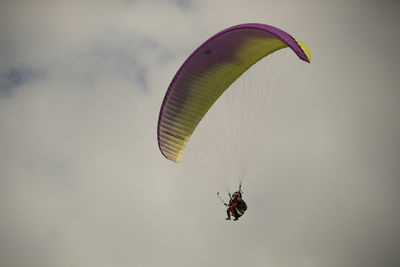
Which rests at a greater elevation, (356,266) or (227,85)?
(356,266)

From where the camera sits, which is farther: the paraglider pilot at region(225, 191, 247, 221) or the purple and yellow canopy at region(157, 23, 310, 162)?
the paraglider pilot at region(225, 191, 247, 221)

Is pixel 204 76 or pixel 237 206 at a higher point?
pixel 204 76

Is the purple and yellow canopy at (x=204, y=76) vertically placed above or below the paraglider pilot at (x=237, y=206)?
above

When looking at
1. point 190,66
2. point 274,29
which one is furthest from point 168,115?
point 274,29

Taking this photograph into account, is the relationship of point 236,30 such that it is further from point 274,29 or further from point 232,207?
point 232,207

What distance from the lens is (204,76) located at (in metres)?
16.8

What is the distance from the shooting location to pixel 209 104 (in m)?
17.9

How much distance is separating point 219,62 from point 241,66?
1196 millimetres

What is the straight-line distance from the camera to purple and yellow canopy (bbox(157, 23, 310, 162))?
15.4m

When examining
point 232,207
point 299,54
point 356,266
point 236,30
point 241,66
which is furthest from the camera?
point 356,266

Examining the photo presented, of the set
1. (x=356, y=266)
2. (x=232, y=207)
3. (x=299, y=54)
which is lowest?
(x=232, y=207)

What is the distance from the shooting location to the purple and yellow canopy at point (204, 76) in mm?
15406

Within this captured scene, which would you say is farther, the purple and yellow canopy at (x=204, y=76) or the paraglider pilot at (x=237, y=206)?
Answer: the paraglider pilot at (x=237, y=206)

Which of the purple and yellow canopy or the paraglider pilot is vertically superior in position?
the purple and yellow canopy
